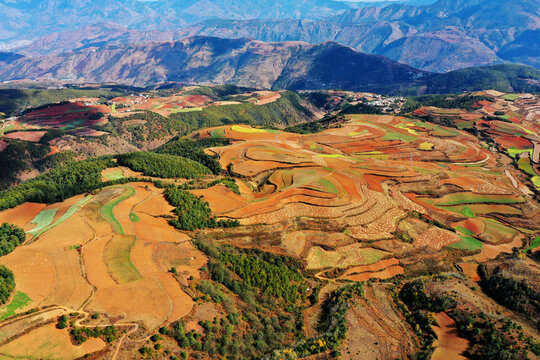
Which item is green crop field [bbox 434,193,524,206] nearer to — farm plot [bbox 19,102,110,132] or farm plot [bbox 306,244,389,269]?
farm plot [bbox 306,244,389,269]

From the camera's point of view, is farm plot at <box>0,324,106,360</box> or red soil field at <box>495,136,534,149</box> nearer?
farm plot at <box>0,324,106,360</box>

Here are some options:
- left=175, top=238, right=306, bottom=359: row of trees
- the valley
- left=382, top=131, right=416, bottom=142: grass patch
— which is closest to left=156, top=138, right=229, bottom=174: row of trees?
the valley

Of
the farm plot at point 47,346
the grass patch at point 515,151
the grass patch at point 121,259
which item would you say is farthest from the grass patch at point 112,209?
the grass patch at point 515,151

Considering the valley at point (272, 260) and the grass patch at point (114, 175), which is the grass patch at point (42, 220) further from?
the grass patch at point (114, 175)

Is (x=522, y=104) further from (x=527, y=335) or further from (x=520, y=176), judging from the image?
(x=527, y=335)

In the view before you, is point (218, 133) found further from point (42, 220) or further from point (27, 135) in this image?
point (27, 135)
